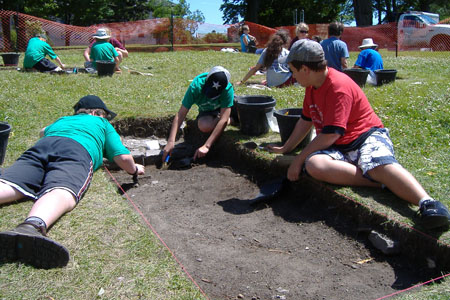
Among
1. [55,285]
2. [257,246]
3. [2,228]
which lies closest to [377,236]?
[257,246]

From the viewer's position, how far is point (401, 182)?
130 inches

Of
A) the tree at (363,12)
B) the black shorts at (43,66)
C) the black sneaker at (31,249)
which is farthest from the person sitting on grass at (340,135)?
the tree at (363,12)

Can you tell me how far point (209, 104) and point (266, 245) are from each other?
2.62 m

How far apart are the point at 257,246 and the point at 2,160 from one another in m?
2.97

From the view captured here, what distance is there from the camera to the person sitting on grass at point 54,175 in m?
2.52

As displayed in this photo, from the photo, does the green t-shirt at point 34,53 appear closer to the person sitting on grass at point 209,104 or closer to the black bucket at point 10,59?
the black bucket at point 10,59

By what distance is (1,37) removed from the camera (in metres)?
18.8

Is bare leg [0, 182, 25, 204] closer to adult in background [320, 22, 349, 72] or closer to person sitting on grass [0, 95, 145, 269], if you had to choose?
person sitting on grass [0, 95, 145, 269]

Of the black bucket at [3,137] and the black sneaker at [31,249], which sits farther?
the black bucket at [3,137]

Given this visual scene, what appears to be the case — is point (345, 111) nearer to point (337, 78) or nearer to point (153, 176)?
point (337, 78)

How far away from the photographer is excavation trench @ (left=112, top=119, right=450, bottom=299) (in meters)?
2.90

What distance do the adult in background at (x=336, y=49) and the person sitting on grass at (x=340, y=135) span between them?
494cm

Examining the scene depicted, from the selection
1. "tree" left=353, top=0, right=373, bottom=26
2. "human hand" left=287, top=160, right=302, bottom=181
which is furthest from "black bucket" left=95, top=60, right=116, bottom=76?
"tree" left=353, top=0, right=373, bottom=26

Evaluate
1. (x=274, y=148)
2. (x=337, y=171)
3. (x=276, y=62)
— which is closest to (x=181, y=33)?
(x=276, y=62)
